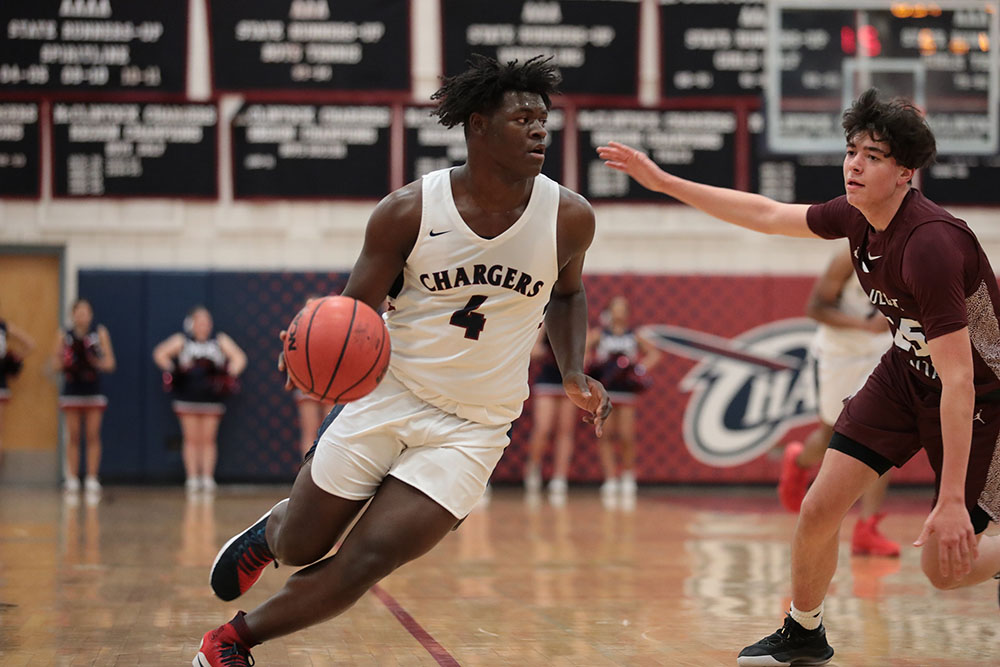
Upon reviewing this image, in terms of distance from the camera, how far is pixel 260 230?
1282 centimetres

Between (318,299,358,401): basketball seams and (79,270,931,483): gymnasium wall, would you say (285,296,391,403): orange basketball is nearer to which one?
(318,299,358,401): basketball seams

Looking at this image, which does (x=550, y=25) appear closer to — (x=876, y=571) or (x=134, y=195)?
(x=134, y=195)

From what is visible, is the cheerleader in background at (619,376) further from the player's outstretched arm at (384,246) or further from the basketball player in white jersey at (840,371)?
the player's outstretched arm at (384,246)

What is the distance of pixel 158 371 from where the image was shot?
1260 cm

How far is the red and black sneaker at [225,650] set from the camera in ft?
11.8

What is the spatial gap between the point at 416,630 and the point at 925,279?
2480 millimetres

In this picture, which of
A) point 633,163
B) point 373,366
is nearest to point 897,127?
point 633,163

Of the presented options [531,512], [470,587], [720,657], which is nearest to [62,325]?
[531,512]

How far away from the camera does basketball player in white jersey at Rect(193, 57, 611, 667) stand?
11.8 ft

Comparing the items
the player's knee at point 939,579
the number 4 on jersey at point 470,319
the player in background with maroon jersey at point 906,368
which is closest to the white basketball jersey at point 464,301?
the number 4 on jersey at point 470,319

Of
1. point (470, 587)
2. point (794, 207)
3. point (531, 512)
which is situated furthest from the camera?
point (531, 512)

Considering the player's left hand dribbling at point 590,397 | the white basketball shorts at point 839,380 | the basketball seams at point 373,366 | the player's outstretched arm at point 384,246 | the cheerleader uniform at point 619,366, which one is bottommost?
the cheerleader uniform at point 619,366

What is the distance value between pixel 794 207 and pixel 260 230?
30.3 ft

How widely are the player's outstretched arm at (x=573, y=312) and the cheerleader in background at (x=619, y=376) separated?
26.0 ft
